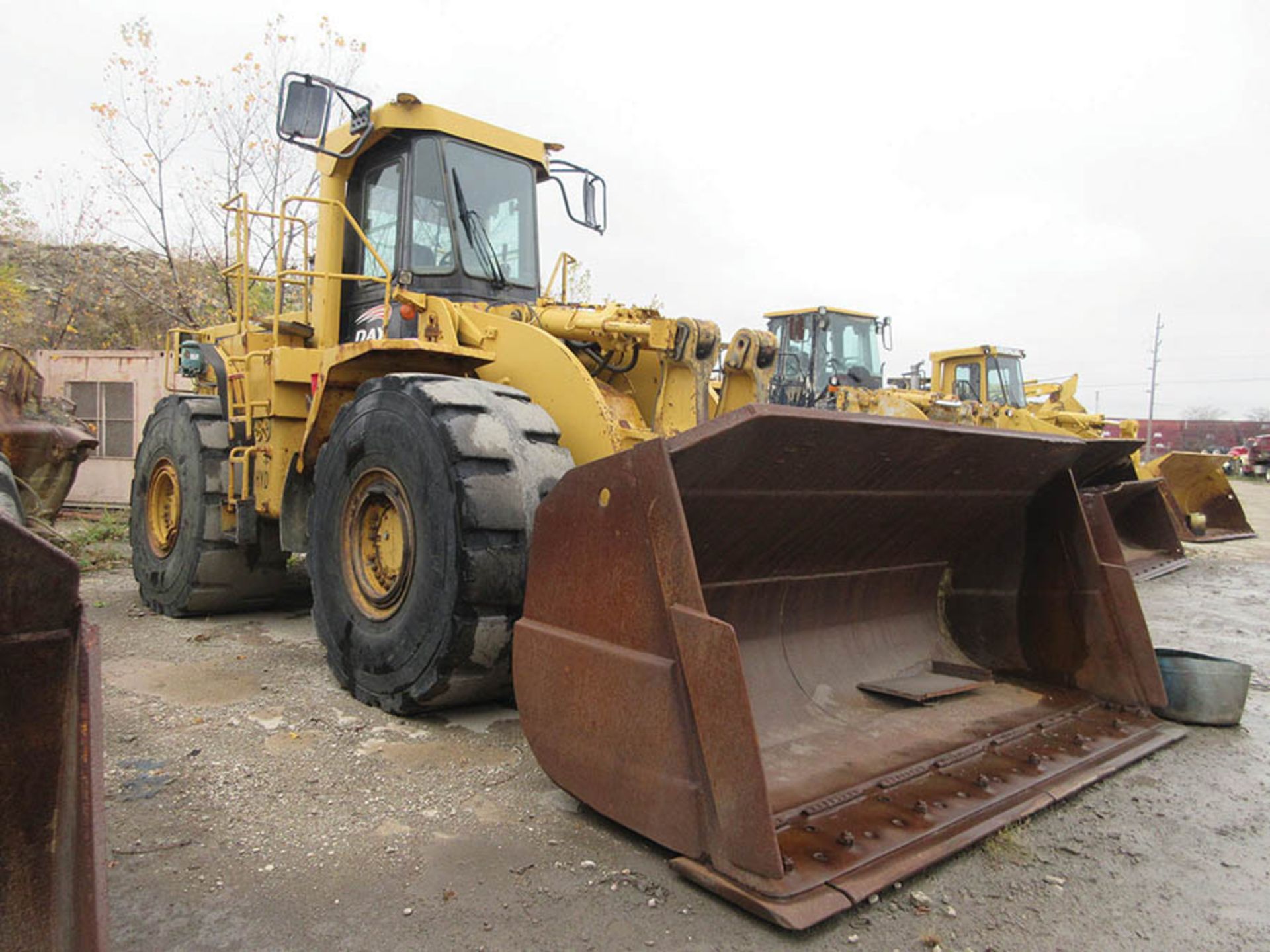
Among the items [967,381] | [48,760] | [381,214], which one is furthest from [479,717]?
[967,381]

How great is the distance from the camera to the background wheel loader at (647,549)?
8.32ft

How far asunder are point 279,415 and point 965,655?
4.12 m

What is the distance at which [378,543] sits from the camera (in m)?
4.28

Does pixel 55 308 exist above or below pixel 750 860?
above

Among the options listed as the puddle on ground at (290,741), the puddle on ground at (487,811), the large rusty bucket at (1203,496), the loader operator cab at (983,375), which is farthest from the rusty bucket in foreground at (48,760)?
the loader operator cab at (983,375)

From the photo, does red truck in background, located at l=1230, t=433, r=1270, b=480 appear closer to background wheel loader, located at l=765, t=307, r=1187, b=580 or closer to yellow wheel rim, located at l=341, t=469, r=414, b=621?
background wheel loader, located at l=765, t=307, r=1187, b=580

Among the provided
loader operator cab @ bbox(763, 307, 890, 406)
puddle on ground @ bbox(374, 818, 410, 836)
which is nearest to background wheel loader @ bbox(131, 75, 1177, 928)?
puddle on ground @ bbox(374, 818, 410, 836)

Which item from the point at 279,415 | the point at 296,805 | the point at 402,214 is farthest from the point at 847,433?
the point at 279,415

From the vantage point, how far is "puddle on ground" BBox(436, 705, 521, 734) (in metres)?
3.79

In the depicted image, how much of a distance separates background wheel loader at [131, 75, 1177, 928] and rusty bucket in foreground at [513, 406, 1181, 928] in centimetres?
1

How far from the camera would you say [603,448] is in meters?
4.04

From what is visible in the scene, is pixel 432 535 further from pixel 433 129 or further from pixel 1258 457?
pixel 1258 457

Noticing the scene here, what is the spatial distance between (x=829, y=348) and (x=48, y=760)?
483 inches

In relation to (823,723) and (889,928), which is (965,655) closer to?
(823,723)
